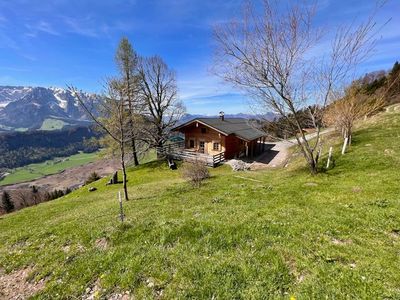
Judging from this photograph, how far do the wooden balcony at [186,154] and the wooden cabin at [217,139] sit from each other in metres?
1.12

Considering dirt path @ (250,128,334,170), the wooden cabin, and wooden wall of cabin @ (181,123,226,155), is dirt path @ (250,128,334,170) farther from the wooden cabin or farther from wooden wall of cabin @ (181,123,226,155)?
wooden wall of cabin @ (181,123,226,155)

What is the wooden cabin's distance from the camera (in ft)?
108

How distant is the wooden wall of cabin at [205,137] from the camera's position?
1321 inches

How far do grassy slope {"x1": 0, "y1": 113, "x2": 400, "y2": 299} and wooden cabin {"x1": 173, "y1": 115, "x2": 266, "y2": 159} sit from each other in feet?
72.4

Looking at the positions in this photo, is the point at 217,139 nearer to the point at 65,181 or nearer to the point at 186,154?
the point at 186,154

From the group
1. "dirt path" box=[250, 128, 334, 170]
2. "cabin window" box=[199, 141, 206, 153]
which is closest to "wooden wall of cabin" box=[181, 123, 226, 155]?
"cabin window" box=[199, 141, 206, 153]

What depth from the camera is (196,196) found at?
1376 centimetres

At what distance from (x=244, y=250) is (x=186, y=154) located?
29201 mm

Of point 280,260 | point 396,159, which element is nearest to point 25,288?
point 280,260

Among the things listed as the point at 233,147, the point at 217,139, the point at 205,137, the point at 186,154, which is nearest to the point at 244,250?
the point at 217,139

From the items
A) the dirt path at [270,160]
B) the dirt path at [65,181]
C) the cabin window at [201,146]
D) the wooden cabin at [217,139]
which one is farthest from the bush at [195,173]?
the dirt path at [65,181]

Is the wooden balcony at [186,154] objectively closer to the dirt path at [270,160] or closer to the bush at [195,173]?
the dirt path at [270,160]

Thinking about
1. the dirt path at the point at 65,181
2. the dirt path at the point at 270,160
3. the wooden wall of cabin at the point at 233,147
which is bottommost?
the dirt path at the point at 65,181

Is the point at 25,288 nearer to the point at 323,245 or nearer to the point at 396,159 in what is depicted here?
the point at 323,245
